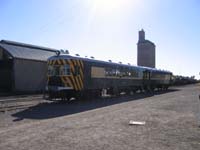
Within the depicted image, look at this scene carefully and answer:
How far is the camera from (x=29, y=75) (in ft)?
117

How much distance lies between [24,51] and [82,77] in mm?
20036

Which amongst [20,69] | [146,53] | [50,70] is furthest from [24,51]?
[146,53]

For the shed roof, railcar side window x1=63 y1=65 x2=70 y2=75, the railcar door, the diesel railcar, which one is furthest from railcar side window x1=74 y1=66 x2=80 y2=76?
the shed roof

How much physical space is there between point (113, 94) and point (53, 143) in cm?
1940

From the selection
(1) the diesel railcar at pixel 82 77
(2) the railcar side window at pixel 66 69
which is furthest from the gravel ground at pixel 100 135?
(2) the railcar side window at pixel 66 69

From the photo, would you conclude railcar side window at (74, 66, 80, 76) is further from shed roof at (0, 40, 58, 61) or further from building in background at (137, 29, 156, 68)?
building in background at (137, 29, 156, 68)

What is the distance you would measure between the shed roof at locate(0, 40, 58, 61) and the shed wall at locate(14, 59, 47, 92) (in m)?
0.77

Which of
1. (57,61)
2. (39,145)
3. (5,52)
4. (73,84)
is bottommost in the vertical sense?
(39,145)

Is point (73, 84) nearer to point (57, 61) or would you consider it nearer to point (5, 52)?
point (57, 61)

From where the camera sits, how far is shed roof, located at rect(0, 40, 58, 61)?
35.4 m

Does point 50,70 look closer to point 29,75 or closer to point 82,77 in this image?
point 82,77

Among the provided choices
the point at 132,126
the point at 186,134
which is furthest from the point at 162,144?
the point at 132,126

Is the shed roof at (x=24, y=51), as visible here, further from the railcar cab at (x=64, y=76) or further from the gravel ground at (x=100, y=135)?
the gravel ground at (x=100, y=135)

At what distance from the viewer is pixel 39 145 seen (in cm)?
716
